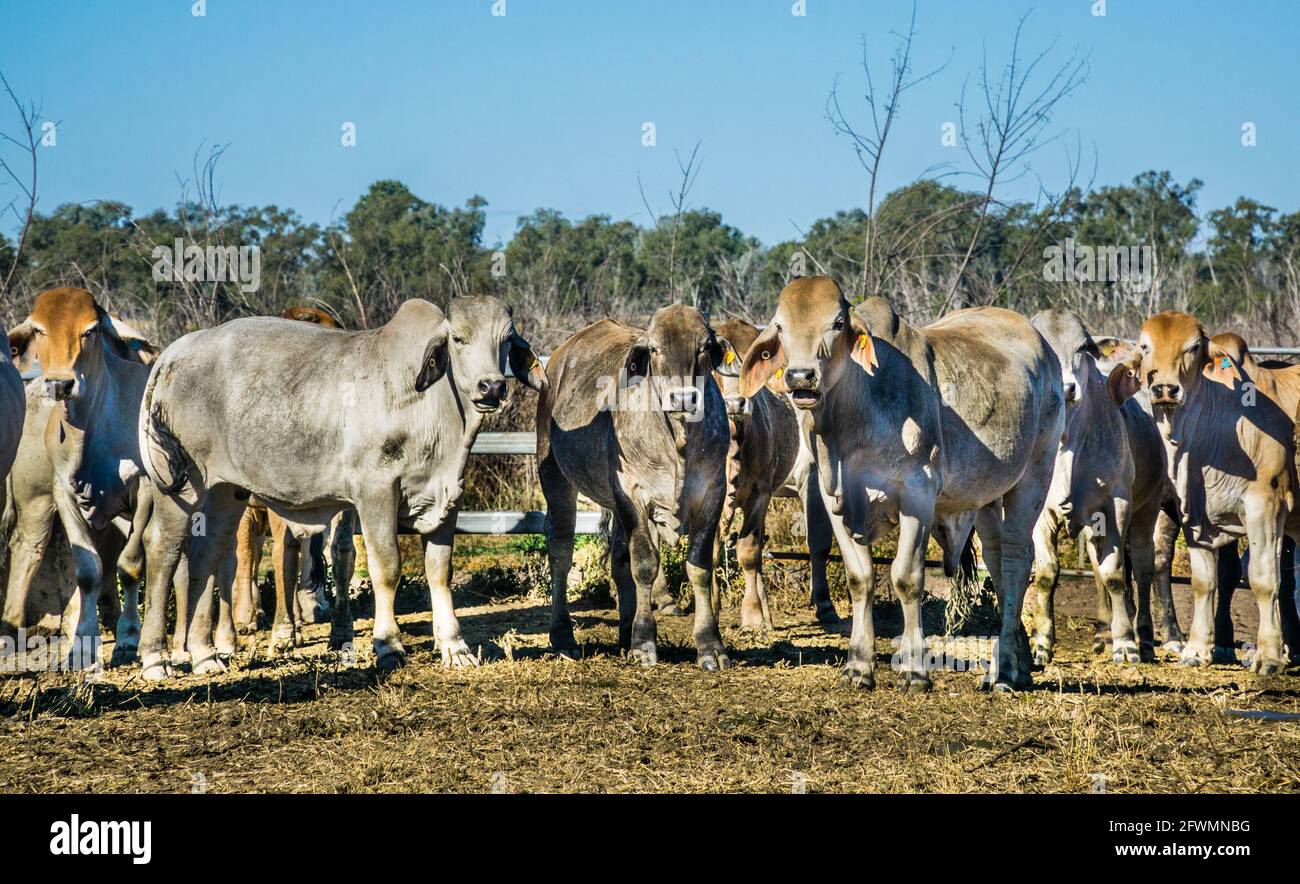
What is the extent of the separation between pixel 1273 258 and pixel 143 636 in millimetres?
41949

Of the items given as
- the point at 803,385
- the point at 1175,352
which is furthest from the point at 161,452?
the point at 1175,352

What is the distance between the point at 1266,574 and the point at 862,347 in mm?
3556

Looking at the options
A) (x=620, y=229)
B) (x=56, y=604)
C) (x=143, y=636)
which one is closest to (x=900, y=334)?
(x=143, y=636)

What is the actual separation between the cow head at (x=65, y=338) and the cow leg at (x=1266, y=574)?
8000 mm

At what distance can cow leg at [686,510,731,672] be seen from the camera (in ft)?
30.9

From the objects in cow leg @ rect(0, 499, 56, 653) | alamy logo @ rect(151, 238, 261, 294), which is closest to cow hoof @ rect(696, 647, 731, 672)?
cow leg @ rect(0, 499, 56, 653)

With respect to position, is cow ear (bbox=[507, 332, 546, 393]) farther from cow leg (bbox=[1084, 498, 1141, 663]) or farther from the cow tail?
cow leg (bbox=[1084, 498, 1141, 663])

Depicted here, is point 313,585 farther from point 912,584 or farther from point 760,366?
point 912,584

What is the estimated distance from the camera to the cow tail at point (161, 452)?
976cm

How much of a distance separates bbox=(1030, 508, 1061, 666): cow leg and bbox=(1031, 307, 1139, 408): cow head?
0.92m

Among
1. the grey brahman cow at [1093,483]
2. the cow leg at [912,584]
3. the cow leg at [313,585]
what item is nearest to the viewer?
the cow leg at [912,584]

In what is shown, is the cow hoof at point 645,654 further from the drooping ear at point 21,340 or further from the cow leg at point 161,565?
the drooping ear at point 21,340

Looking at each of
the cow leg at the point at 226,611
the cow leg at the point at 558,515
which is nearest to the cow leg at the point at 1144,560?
the cow leg at the point at 558,515

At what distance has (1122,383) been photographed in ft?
33.7
